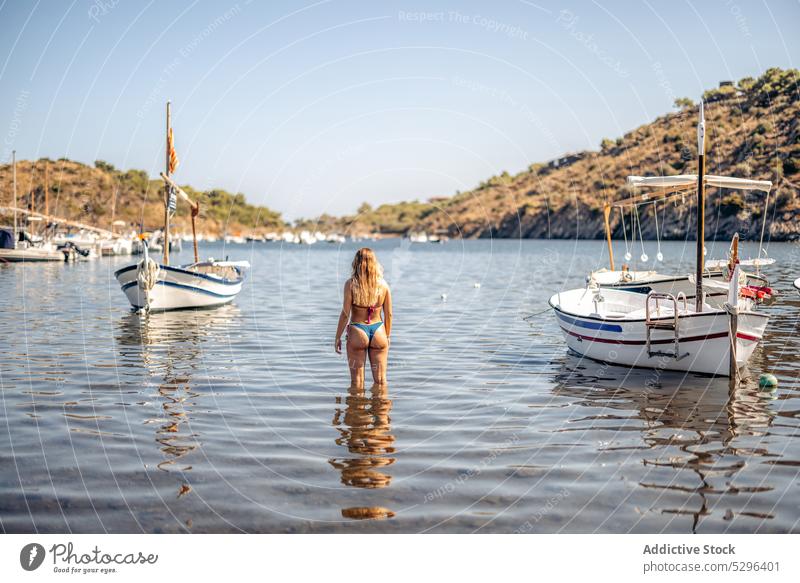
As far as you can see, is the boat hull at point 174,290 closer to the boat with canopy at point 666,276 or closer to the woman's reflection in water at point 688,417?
the boat with canopy at point 666,276

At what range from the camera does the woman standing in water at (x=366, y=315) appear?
1171cm

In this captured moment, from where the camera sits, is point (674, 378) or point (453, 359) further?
point (453, 359)

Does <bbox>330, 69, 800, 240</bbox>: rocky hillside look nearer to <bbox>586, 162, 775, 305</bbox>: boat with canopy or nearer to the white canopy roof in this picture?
<bbox>586, 162, 775, 305</bbox>: boat with canopy

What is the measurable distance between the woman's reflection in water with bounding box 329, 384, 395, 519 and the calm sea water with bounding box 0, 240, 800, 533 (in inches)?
1.2

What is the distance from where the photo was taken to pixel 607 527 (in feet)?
Answer: 23.9

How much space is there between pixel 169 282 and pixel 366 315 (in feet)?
63.6

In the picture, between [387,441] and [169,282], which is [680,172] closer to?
[169,282]

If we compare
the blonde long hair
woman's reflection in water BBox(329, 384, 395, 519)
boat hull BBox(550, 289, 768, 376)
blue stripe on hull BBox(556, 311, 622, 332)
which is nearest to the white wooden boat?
blue stripe on hull BBox(556, 311, 622, 332)

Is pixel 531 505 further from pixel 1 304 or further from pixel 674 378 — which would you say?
pixel 1 304

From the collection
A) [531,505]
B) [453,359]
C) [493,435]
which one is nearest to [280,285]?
[453,359]

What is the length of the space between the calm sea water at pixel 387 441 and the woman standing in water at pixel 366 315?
0.62 meters

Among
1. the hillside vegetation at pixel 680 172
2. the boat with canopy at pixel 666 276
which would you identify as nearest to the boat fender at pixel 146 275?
the boat with canopy at pixel 666 276

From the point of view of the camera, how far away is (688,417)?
11734 millimetres
